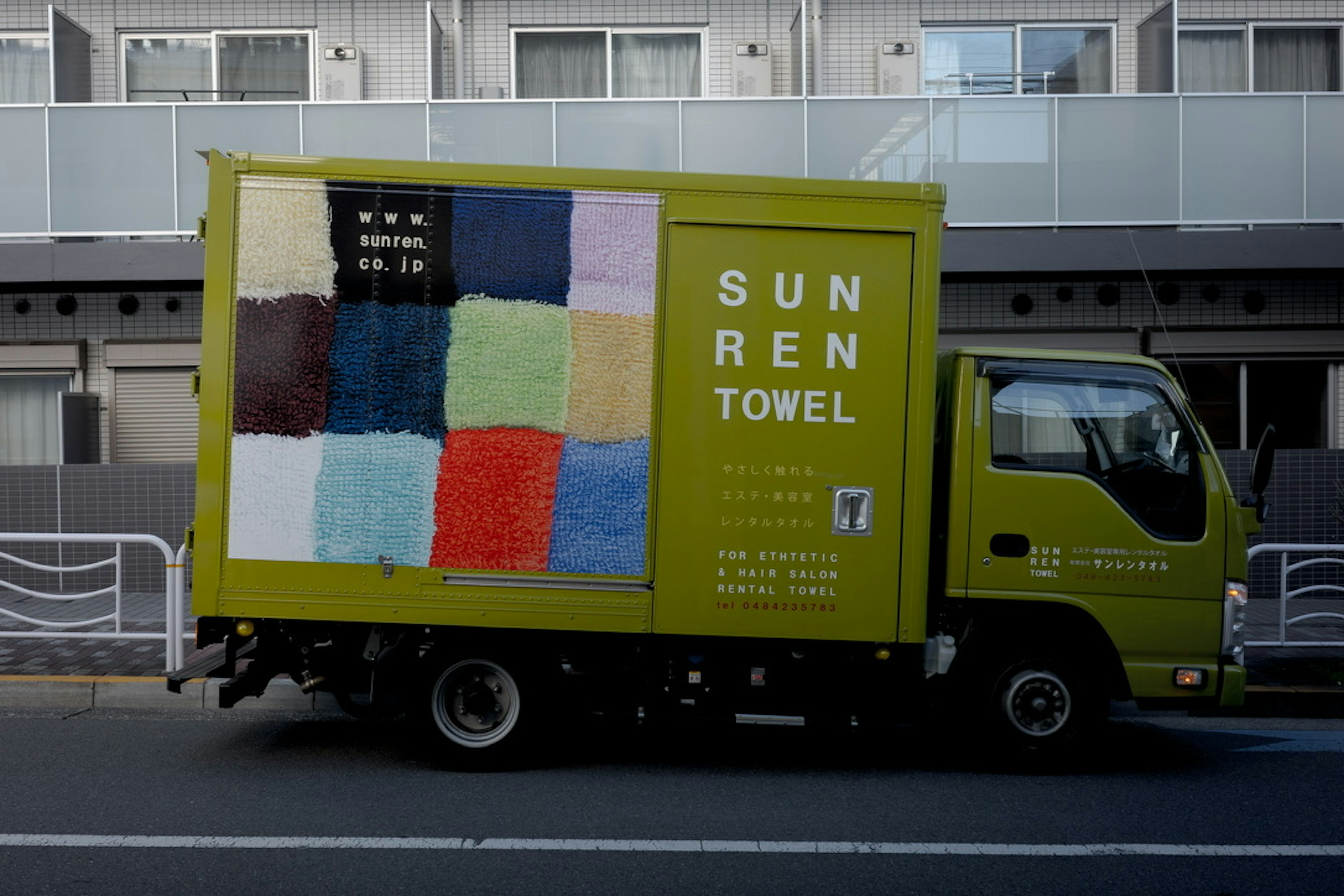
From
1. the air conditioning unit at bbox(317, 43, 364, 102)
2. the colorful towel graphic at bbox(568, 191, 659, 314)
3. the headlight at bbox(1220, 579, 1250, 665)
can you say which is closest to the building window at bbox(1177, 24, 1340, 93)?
the headlight at bbox(1220, 579, 1250, 665)

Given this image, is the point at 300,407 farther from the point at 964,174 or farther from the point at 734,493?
the point at 964,174

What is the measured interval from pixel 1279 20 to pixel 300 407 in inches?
498

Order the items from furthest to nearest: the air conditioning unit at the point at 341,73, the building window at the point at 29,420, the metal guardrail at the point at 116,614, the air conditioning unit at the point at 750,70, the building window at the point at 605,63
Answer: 1. the building window at the point at 605,63
2. the air conditioning unit at the point at 750,70
3. the air conditioning unit at the point at 341,73
4. the building window at the point at 29,420
5. the metal guardrail at the point at 116,614

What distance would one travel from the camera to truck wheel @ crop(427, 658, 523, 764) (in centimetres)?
624

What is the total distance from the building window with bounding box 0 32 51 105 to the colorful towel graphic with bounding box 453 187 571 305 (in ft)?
33.7

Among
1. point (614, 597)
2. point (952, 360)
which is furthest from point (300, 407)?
point (952, 360)

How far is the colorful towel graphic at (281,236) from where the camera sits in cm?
596

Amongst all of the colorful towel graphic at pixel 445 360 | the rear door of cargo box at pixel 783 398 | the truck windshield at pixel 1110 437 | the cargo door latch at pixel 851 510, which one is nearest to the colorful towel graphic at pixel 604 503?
the colorful towel graphic at pixel 445 360

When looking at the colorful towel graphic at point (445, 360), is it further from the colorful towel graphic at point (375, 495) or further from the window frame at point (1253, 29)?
the window frame at point (1253, 29)

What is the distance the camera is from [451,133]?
40.2 feet

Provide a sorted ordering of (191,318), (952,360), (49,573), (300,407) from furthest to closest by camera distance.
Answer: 1. (191,318)
2. (49,573)
3. (952,360)
4. (300,407)

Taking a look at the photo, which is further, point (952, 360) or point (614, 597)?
point (952, 360)

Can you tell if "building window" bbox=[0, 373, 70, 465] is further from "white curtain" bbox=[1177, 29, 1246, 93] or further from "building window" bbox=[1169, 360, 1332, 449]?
"white curtain" bbox=[1177, 29, 1246, 93]

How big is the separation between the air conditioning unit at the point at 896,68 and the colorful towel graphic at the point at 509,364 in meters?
8.81
